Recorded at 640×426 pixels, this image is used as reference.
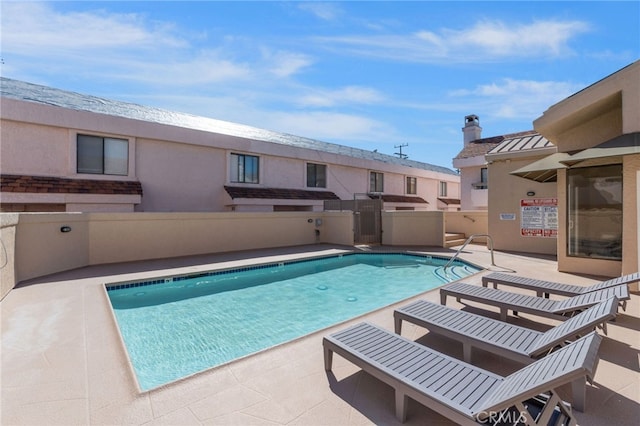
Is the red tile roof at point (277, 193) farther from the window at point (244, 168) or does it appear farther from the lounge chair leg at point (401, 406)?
the lounge chair leg at point (401, 406)

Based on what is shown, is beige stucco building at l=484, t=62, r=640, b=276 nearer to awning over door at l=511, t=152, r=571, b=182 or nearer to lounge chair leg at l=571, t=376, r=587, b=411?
awning over door at l=511, t=152, r=571, b=182

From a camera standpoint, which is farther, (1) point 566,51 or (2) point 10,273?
(1) point 566,51

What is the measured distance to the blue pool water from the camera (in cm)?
520

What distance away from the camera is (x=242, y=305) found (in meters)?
7.68

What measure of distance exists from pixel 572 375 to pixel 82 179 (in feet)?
55.3

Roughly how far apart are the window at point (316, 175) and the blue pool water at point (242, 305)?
32.6 feet

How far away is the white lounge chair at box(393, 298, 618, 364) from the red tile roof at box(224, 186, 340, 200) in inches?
551

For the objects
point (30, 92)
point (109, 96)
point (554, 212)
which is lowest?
point (554, 212)

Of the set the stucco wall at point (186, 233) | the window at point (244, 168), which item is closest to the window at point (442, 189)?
the stucco wall at point (186, 233)

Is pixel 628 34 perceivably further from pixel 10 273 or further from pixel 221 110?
pixel 221 110

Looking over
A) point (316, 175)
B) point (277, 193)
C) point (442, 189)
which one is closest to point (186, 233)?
point (277, 193)

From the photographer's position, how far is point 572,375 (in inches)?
85.4

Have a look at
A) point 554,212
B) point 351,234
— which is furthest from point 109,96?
point 554,212

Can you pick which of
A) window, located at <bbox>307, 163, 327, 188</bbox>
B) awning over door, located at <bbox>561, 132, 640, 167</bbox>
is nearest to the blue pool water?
awning over door, located at <bbox>561, 132, 640, 167</bbox>
